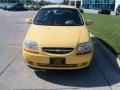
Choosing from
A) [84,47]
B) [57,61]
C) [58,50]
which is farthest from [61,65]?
[84,47]

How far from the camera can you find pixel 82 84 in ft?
21.6

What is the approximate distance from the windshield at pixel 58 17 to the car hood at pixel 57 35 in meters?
0.39

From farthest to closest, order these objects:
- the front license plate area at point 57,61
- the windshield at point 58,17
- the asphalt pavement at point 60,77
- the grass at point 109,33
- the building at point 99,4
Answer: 1. the building at point 99,4
2. the grass at point 109,33
3. the windshield at point 58,17
4. the front license plate area at point 57,61
5. the asphalt pavement at point 60,77

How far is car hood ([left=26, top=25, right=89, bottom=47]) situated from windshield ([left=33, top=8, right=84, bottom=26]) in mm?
391

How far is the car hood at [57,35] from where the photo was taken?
270 inches

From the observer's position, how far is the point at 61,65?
671 centimetres

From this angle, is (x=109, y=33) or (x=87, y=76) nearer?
(x=87, y=76)

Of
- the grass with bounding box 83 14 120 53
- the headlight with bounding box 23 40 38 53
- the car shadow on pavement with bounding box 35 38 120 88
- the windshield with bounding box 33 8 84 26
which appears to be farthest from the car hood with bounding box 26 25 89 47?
the grass with bounding box 83 14 120 53

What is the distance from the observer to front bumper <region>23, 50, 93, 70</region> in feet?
21.9

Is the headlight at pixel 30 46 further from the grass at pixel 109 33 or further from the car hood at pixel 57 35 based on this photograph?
the grass at pixel 109 33

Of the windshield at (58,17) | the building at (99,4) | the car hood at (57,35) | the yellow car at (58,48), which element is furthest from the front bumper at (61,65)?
the building at (99,4)

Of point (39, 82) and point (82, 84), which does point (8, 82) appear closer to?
point (39, 82)

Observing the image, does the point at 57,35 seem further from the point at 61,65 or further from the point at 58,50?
the point at 61,65

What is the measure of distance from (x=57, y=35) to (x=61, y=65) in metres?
0.93
